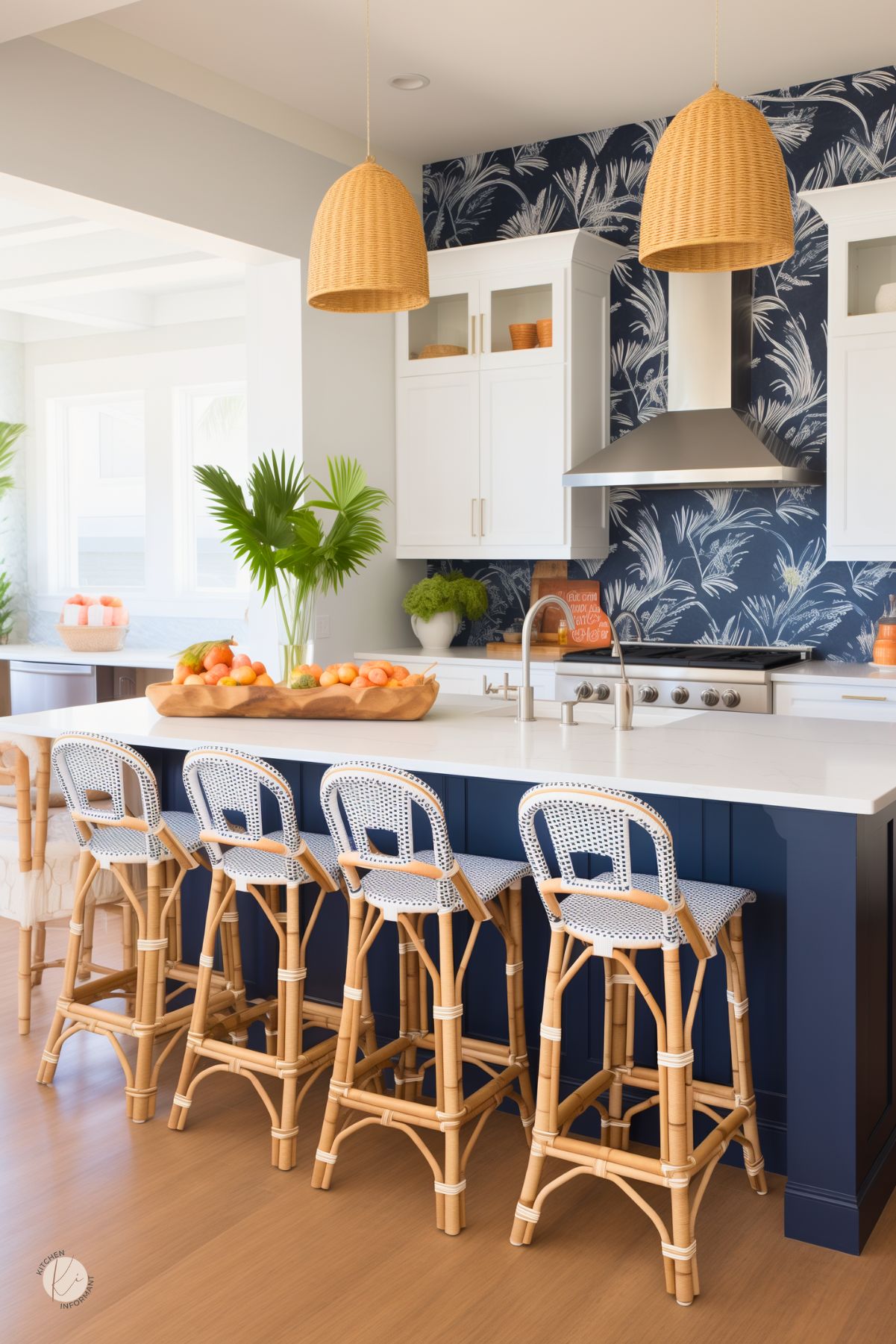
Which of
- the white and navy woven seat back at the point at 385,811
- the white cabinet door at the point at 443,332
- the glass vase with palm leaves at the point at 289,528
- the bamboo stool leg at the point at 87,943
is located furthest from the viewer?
the white cabinet door at the point at 443,332

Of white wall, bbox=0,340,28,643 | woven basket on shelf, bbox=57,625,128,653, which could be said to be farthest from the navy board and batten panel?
white wall, bbox=0,340,28,643

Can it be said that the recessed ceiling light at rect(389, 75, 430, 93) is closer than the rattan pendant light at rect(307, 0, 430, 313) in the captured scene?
No

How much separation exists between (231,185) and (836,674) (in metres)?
2.88

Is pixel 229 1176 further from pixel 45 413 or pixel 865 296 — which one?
pixel 45 413

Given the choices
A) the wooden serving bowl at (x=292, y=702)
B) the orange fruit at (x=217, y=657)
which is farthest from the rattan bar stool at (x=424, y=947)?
the orange fruit at (x=217, y=657)

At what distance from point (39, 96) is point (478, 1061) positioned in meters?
3.19

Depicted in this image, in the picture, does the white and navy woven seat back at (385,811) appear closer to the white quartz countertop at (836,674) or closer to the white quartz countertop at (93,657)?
the white quartz countertop at (836,674)

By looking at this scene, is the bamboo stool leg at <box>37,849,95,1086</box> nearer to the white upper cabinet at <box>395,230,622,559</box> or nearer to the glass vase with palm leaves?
the glass vase with palm leaves

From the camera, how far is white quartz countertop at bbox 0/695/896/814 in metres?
2.56

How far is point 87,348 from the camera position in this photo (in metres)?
7.28

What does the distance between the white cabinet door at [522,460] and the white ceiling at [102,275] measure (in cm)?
125

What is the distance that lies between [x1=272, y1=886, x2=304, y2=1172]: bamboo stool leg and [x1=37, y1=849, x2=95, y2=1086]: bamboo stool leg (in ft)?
2.25

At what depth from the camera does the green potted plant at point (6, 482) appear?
7082 mm

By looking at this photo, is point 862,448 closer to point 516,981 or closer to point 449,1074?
point 516,981
